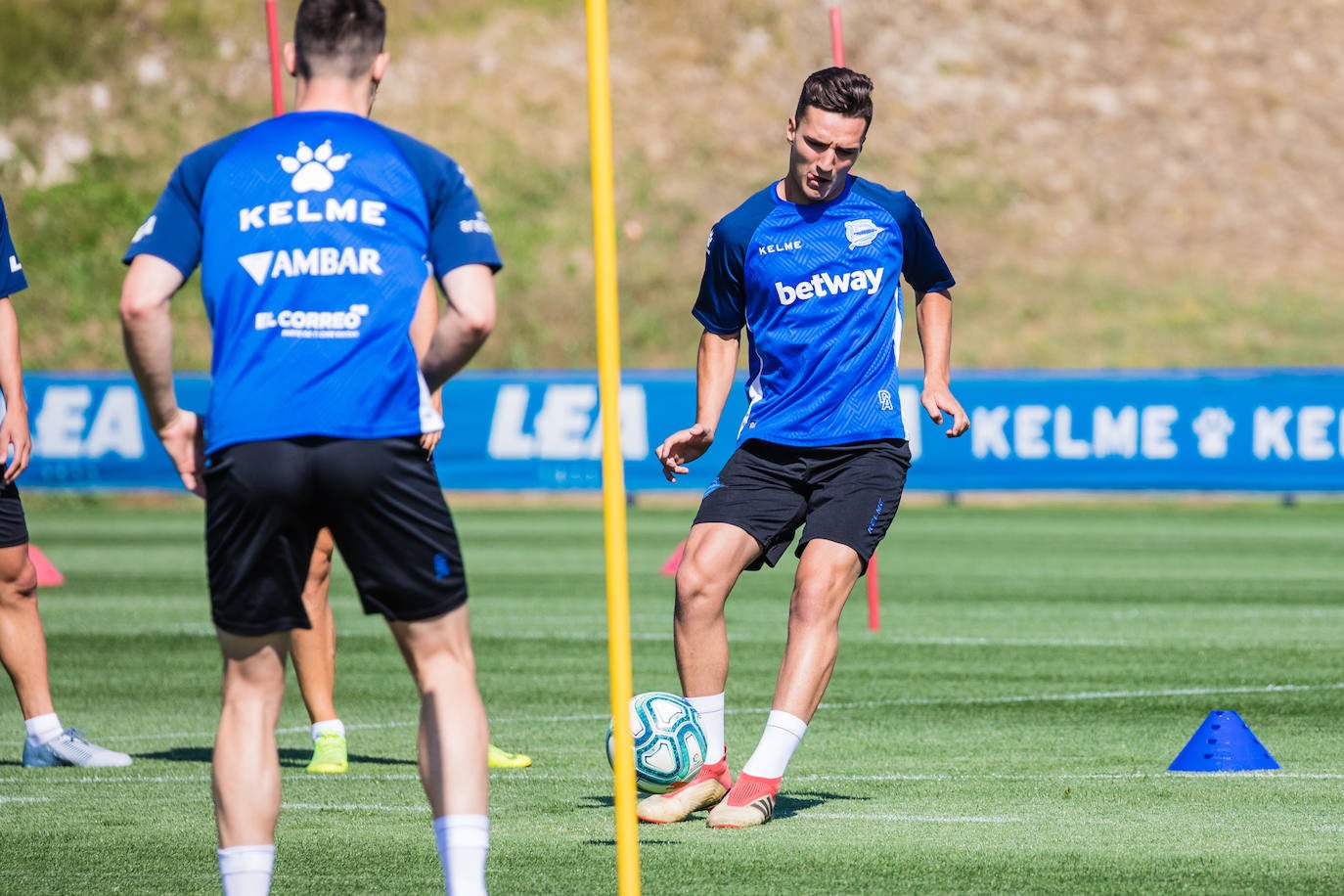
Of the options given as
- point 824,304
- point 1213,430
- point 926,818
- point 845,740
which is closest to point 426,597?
point 926,818

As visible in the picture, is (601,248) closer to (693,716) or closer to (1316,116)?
(693,716)

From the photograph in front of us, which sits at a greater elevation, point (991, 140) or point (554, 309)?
point (991, 140)

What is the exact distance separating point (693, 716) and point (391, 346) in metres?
2.66

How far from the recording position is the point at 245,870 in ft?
15.5

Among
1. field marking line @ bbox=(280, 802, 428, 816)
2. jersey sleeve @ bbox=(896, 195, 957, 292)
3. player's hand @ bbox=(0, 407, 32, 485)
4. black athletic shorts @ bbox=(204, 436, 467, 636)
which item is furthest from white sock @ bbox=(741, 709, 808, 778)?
player's hand @ bbox=(0, 407, 32, 485)

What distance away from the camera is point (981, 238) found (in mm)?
45906

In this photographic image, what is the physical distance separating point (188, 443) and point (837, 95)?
2.86m

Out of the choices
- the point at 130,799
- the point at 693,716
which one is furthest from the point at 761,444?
the point at 130,799

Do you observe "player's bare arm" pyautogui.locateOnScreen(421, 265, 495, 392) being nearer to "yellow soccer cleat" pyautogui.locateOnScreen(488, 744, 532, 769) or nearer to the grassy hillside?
"yellow soccer cleat" pyautogui.locateOnScreen(488, 744, 532, 769)

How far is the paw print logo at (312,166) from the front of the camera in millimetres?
4648

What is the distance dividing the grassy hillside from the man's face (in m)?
34.1

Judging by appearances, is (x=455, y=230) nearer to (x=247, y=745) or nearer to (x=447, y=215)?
(x=447, y=215)

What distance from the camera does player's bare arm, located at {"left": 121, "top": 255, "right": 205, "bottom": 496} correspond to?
462 cm

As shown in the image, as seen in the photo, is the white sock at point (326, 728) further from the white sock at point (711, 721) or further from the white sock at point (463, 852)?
the white sock at point (463, 852)
